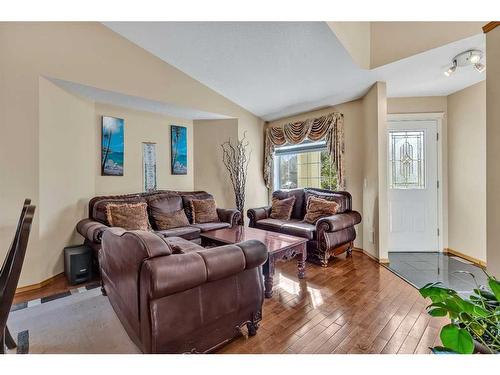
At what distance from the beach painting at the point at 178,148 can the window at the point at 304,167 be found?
188 centimetres

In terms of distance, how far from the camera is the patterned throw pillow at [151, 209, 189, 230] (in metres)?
3.37

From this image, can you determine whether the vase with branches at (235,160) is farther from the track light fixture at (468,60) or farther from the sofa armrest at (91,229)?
the track light fixture at (468,60)

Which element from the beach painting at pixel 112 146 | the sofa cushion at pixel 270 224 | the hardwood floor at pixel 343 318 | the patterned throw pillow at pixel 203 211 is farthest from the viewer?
the patterned throw pillow at pixel 203 211

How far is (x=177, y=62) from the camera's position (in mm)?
3406

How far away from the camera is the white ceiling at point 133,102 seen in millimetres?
2846

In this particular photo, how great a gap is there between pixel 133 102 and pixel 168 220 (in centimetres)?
174

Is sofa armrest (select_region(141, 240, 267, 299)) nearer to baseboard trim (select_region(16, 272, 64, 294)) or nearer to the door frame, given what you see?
baseboard trim (select_region(16, 272, 64, 294))

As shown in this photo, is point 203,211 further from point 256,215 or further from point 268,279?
point 268,279

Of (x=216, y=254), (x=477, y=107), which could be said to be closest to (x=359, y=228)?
(x=477, y=107)

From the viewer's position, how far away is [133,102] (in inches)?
133

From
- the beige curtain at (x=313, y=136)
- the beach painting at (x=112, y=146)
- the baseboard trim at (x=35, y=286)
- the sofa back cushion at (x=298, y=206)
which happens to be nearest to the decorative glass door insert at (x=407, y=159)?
the beige curtain at (x=313, y=136)

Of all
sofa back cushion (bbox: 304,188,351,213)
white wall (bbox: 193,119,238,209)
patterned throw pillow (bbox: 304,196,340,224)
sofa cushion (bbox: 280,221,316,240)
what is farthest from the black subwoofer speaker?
A: sofa back cushion (bbox: 304,188,351,213)
